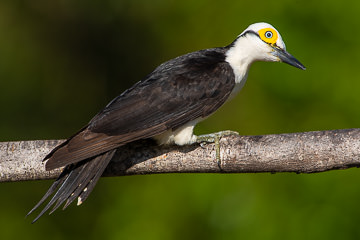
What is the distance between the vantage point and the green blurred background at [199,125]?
4.84m

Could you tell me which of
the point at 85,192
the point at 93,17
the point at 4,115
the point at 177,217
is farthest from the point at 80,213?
the point at 93,17

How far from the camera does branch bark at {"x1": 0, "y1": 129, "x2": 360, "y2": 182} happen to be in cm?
360

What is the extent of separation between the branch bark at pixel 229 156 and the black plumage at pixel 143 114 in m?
0.20

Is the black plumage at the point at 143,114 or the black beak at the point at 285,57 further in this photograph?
the black beak at the point at 285,57

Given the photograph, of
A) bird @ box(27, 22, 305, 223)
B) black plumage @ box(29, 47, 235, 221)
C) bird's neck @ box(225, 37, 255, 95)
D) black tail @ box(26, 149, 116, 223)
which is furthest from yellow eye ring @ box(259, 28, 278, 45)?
black tail @ box(26, 149, 116, 223)

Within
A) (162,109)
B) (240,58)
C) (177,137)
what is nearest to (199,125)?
(240,58)

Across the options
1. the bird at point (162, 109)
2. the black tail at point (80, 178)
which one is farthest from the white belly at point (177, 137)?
the black tail at point (80, 178)

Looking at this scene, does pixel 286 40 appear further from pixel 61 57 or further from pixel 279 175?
pixel 61 57

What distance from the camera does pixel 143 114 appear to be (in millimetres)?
3793

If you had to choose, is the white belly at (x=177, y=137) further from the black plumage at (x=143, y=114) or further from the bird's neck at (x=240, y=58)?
the bird's neck at (x=240, y=58)

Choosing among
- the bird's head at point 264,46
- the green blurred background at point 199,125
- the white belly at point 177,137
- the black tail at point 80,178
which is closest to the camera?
the black tail at point 80,178

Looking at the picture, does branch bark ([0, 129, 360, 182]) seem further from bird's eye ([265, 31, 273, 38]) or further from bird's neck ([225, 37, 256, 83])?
bird's eye ([265, 31, 273, 38])

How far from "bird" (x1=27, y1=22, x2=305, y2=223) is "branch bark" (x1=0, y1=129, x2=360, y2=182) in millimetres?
151

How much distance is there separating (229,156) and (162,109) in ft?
1.75
